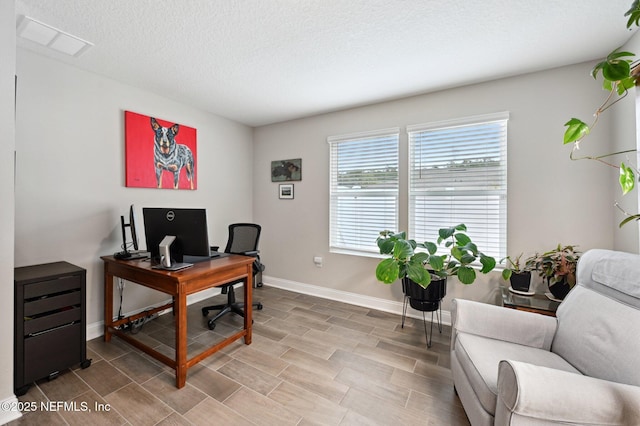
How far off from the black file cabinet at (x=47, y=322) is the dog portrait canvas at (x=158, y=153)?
116 cm

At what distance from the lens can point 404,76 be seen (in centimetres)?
254

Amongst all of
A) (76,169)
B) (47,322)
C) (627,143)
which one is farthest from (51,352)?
(627,143)

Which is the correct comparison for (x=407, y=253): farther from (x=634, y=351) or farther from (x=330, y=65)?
(x=330, y=65)

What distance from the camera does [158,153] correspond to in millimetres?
2992

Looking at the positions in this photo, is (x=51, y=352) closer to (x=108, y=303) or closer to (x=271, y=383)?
(x=108, y=303)

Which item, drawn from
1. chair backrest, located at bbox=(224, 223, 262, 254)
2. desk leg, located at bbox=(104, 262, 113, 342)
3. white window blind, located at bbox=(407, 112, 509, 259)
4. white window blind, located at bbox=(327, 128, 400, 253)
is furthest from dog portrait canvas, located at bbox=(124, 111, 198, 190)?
white window blind, located at bbox=(407, 112, 509, 259)

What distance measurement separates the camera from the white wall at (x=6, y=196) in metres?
1.52

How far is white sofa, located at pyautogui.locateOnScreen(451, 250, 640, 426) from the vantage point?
0.99m

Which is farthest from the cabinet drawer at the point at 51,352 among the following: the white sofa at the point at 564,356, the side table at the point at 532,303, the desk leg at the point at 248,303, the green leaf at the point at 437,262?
the side table at the point at 532,303

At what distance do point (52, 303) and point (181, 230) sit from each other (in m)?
0.99

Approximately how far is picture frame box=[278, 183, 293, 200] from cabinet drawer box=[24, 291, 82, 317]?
2.55 meters

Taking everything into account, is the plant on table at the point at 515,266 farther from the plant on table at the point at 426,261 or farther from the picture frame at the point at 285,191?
the picture frame at the point at 285,191

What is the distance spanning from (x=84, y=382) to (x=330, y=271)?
2580 millimetres

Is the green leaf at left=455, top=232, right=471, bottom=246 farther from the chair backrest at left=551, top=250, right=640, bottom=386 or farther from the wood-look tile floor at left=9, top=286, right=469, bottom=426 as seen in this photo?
the wood-look tile floor at left=9, top=286, right=469, bottom=426
